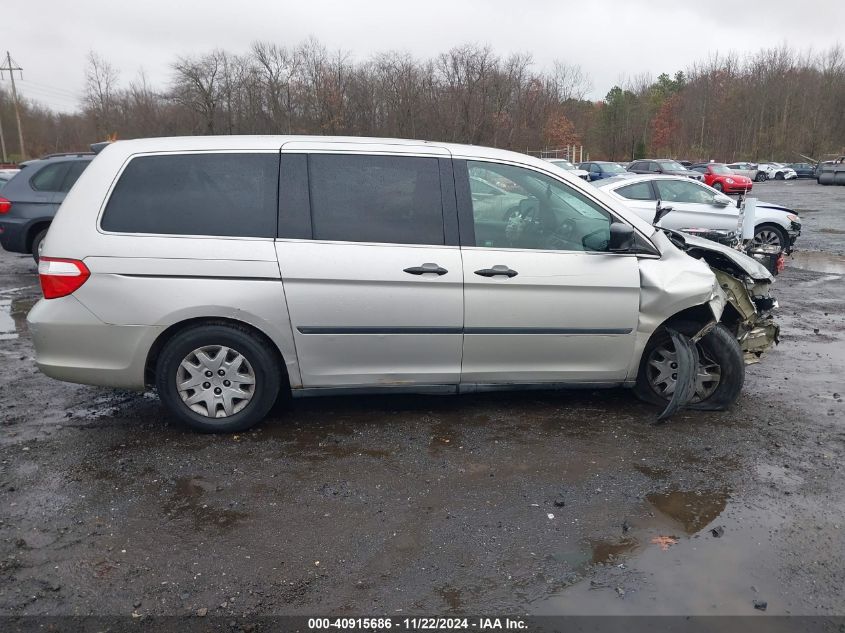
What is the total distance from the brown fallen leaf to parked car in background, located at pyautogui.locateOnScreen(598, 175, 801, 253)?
31.0ft

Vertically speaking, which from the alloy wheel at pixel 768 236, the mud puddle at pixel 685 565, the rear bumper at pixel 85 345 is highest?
the rear bumper at pixel 85 345

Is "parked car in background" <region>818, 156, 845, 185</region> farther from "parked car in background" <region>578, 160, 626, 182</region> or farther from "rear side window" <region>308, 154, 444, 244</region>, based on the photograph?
"rear side window" <region>308, 154, 444, 244</region>

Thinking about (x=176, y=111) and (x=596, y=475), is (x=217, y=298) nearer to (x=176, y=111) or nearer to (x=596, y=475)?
(x=596, y=475)

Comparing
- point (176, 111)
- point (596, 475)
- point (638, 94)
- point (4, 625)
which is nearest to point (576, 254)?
point (596, 475)

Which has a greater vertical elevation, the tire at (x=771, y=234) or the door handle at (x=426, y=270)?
the door handle at (x=426, y=270)

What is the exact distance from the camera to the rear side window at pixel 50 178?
10.8 meters

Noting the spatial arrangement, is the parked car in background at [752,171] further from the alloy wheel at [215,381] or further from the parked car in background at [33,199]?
the alloy wheel at [215,381]

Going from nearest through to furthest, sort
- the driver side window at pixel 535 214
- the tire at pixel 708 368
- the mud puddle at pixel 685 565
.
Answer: the mud puddle at pixel 685 565 → the driver side window at pixel 535 214 → the tire at pixel 708 368

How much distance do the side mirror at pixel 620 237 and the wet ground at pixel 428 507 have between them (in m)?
1.26

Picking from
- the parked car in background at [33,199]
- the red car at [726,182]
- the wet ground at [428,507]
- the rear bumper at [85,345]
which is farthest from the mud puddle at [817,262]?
the red car at [726,182]

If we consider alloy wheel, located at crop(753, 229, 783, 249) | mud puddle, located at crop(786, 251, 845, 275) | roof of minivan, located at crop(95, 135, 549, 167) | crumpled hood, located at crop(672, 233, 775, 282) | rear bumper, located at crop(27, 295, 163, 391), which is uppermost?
roof of minivan, located at crop(95, 135, 549, 167)

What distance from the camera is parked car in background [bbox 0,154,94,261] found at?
10.6 m

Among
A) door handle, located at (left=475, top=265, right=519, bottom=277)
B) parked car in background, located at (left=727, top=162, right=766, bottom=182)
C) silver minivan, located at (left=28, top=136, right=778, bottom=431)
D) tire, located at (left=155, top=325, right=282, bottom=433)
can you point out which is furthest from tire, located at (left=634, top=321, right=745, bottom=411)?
→ parked car in background, located at (left=727, top=162, right=766, bottom=182)

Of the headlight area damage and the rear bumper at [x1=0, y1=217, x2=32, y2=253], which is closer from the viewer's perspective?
the headlight area damage
